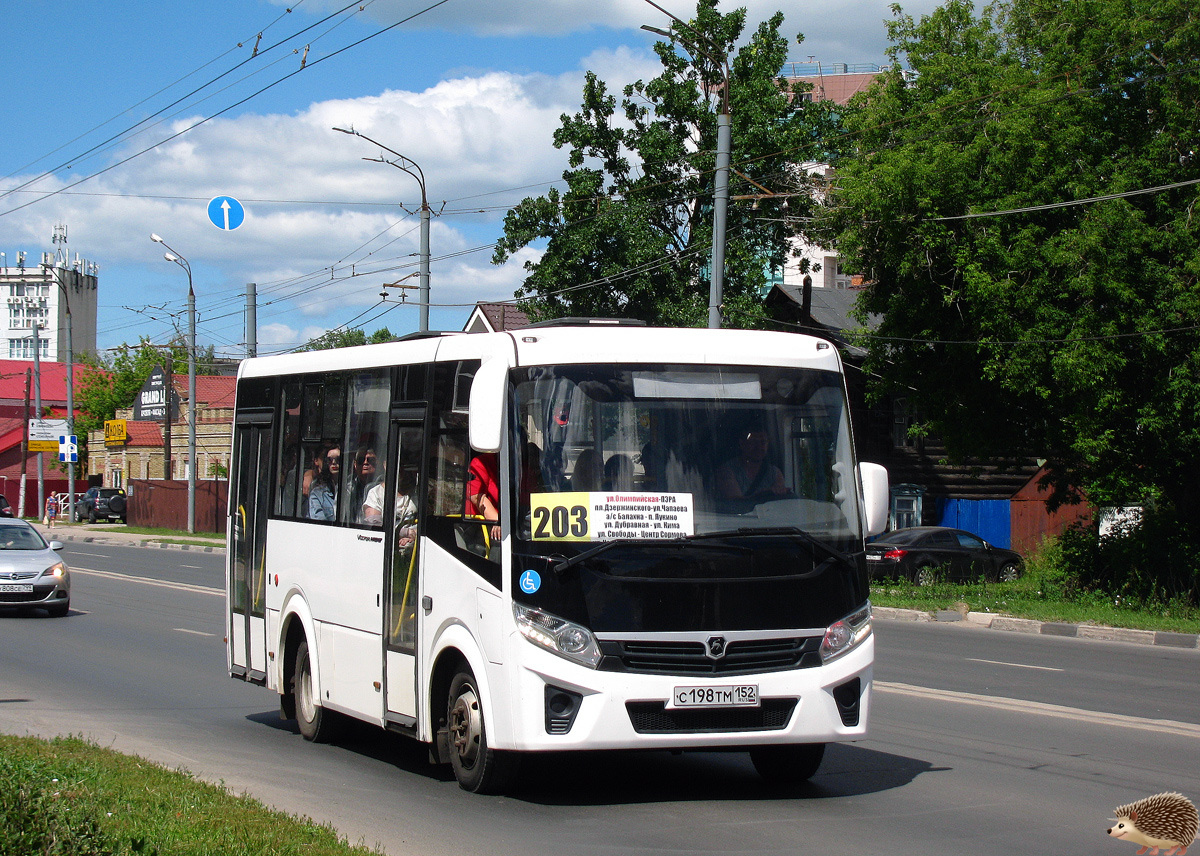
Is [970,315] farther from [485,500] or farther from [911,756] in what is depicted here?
[485,500]

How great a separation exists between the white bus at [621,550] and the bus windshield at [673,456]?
0.01 meters

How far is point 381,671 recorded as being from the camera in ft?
27.3

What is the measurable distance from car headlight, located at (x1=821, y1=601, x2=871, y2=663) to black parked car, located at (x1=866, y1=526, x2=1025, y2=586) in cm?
2080

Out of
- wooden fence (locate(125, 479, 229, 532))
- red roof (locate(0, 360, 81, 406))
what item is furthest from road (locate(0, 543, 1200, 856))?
red roof (locate(0, 360, 81, 406))

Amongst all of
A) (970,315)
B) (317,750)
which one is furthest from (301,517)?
(970,315)

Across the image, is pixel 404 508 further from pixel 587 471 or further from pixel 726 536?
pixel 726 536

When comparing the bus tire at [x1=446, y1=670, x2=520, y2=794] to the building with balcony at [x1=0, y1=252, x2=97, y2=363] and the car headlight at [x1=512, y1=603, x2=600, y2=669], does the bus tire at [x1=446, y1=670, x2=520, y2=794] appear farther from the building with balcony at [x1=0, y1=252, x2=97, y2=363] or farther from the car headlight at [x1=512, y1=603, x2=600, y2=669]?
the building with balcony at [x1=0, y1=252, x2=97, y2=363]

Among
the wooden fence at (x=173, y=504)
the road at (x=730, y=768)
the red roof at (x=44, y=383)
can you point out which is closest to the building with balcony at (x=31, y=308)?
the red roof at (x=44, y=383)

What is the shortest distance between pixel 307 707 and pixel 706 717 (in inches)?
153

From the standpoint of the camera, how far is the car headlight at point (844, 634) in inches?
284

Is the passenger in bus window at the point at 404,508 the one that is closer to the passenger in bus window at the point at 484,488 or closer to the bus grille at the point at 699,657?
the passenger in bus window at the point at 484,488

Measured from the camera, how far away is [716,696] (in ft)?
22.6

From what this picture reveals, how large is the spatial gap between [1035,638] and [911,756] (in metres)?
11.2

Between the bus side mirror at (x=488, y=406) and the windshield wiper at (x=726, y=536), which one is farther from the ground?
the bus side mirror at (x=488, y=406)
